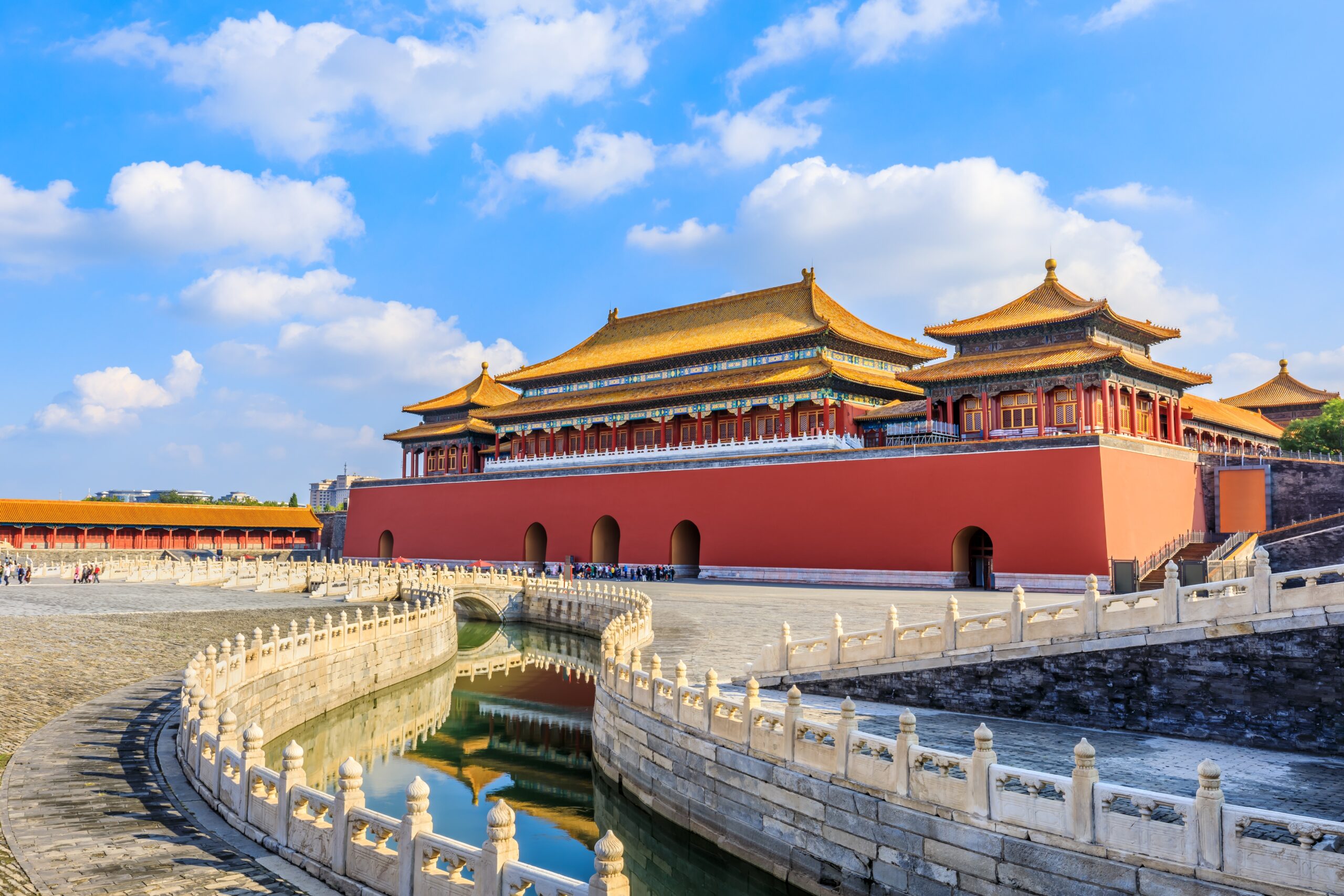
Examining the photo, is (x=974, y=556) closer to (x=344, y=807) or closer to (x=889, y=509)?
(x=889, y=509)

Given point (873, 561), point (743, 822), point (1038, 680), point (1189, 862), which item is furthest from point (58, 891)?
point (873, 561)

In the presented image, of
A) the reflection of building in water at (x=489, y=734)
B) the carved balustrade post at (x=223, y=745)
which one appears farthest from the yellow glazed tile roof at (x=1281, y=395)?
the carved balustrade post at (x=223, y=745)

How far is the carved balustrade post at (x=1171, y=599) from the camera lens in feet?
39.2

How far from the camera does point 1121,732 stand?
1193cm

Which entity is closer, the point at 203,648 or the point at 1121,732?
the point at 1121,732

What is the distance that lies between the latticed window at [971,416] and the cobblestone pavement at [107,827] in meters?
23.7

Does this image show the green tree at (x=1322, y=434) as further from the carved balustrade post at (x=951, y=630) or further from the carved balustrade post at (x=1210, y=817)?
the carved balustrade post at (x=1210, y=817)

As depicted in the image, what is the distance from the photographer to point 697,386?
35.7 metres

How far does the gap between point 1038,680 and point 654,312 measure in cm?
3121

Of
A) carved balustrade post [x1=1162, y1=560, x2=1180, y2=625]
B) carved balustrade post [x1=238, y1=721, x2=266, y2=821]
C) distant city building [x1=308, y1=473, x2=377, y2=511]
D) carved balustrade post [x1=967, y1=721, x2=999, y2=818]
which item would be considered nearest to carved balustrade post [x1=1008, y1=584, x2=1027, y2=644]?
carved balustrade post [x1=1162, y1=560, x2=1180, y2=625]

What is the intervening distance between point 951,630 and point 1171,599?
2.74 meters

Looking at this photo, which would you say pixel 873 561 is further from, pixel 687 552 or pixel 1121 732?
pixel 1121 732

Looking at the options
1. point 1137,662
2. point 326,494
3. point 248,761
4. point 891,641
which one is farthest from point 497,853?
point 326,494

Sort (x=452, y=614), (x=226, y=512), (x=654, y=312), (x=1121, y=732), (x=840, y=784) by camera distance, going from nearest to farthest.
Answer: (x=840, y=784) < (x=1121, y=732) < (x=452, y=614) < (x=654, y=312) < (x=226, y=512)
